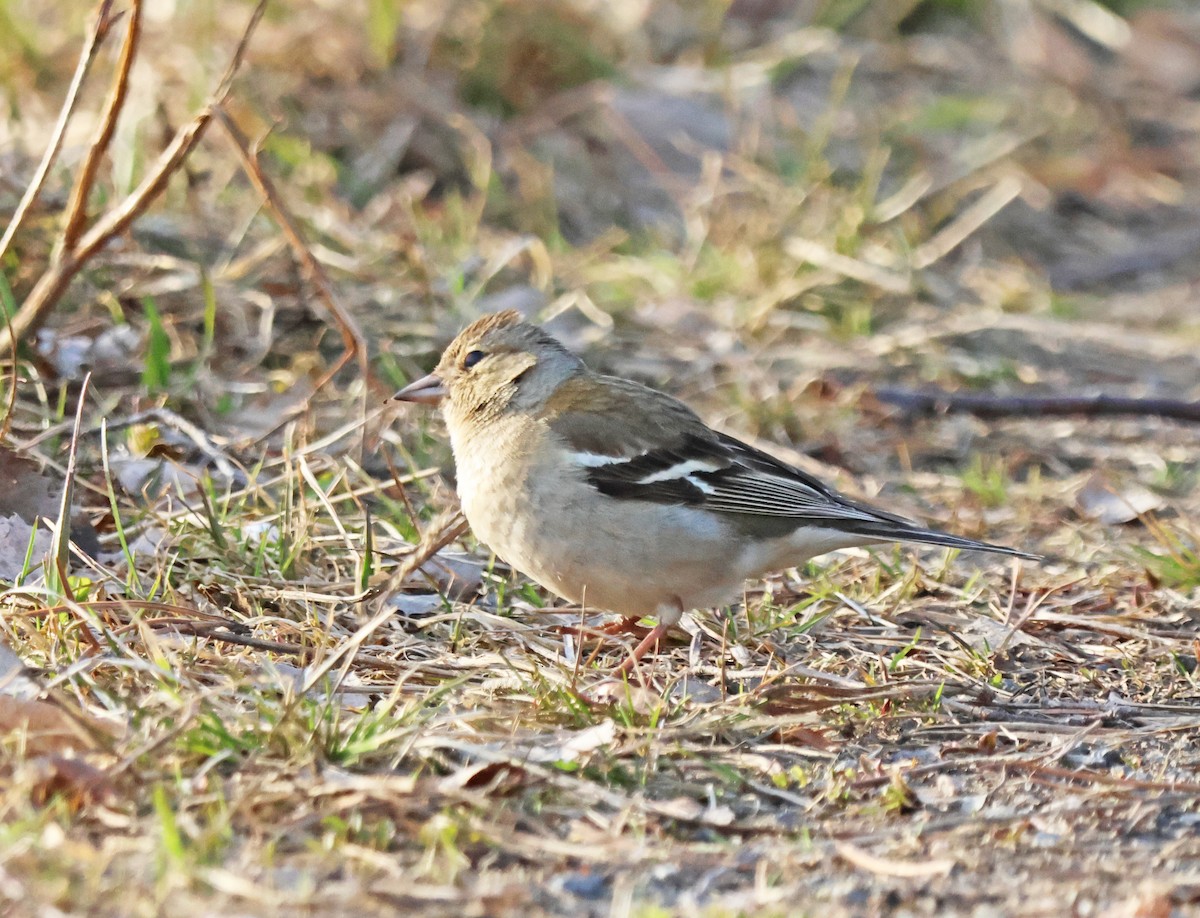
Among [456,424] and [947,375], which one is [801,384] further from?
[456,424]

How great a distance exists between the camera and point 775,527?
14.1ft

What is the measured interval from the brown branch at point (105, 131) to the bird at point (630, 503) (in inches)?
49.0

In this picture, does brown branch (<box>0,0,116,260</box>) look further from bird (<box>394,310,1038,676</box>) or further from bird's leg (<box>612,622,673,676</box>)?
bird's leg (<box>612,622,673,676</box>)

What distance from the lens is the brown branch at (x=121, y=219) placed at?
427cm

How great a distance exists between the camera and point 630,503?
4195 millimetres

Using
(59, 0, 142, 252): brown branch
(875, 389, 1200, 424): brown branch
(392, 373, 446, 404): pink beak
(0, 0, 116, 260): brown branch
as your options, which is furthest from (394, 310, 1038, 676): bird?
(875, 389, 1200, 424): brown branch

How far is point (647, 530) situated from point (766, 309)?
9.55 feet

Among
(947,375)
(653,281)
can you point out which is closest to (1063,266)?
(947,375)

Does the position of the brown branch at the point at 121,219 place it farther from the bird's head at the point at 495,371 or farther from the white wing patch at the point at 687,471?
the white wing patch at the point at 687,471

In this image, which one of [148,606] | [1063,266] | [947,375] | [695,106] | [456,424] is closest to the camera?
[148,606]

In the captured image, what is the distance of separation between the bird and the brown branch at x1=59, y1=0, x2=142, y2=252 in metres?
1.24

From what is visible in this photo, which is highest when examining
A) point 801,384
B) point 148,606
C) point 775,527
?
point 148,606

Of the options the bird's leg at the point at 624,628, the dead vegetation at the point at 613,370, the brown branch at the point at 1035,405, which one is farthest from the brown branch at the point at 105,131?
the brown branch at the point at 1035,405

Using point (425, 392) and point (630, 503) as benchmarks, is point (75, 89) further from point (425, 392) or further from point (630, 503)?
point (630, 503)
